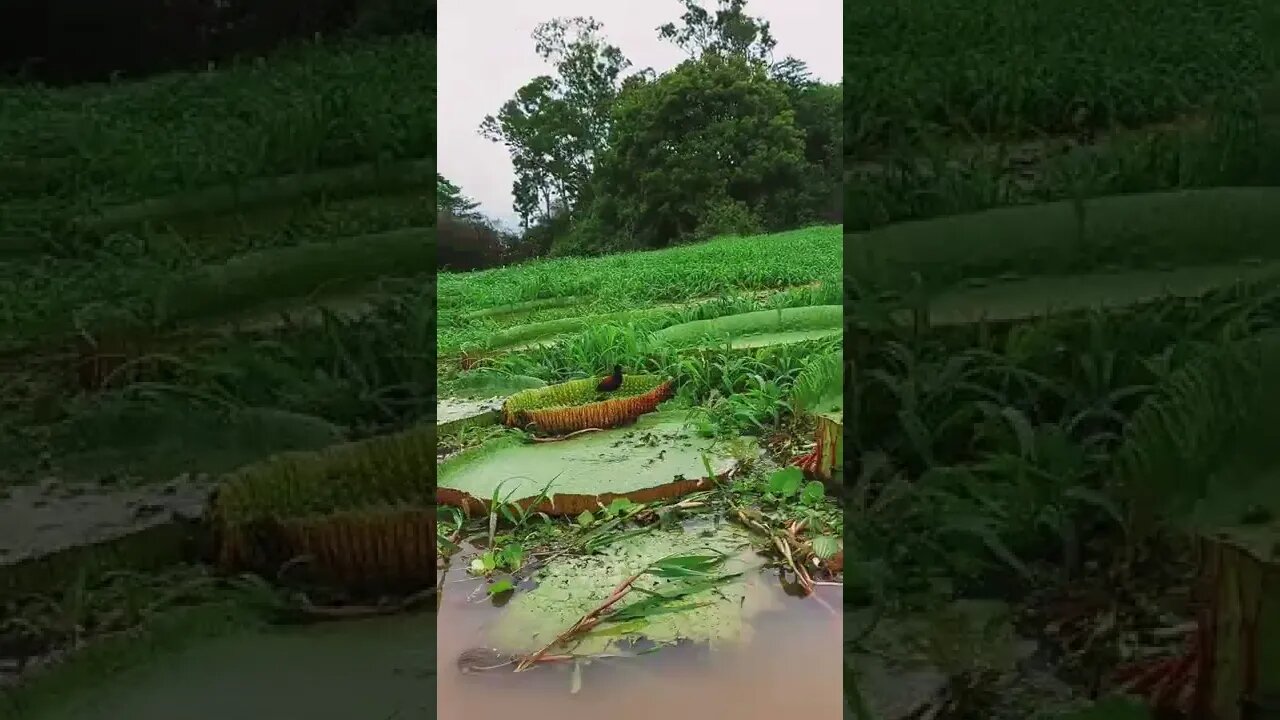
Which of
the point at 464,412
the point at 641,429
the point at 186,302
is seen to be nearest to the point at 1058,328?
the point at 641,429

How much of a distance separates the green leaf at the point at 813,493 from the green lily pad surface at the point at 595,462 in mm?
173

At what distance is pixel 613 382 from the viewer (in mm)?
2170

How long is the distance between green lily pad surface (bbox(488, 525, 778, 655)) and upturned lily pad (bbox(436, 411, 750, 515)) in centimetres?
12

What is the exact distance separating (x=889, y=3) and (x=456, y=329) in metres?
1.21

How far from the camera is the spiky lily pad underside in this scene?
2.17m

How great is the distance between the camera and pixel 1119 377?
147 centimetres

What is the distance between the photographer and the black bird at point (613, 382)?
2.17m

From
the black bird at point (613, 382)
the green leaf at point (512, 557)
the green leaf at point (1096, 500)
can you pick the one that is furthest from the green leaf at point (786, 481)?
the green leaf at point (1096, 500)

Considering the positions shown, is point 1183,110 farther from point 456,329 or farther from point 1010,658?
point 456,329

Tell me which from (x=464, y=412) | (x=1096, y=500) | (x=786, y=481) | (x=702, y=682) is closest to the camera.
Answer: (x=1096, y=500)

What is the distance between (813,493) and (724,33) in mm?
1121

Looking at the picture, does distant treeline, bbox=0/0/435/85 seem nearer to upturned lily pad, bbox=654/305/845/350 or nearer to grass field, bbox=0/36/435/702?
grass field, bbox=0/36/435/702

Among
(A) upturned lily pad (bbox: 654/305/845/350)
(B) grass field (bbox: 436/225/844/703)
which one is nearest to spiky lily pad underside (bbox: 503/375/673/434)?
(B) grass field (bbox: 436/225/844/703)

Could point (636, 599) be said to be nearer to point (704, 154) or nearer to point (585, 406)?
point (585, 406)
